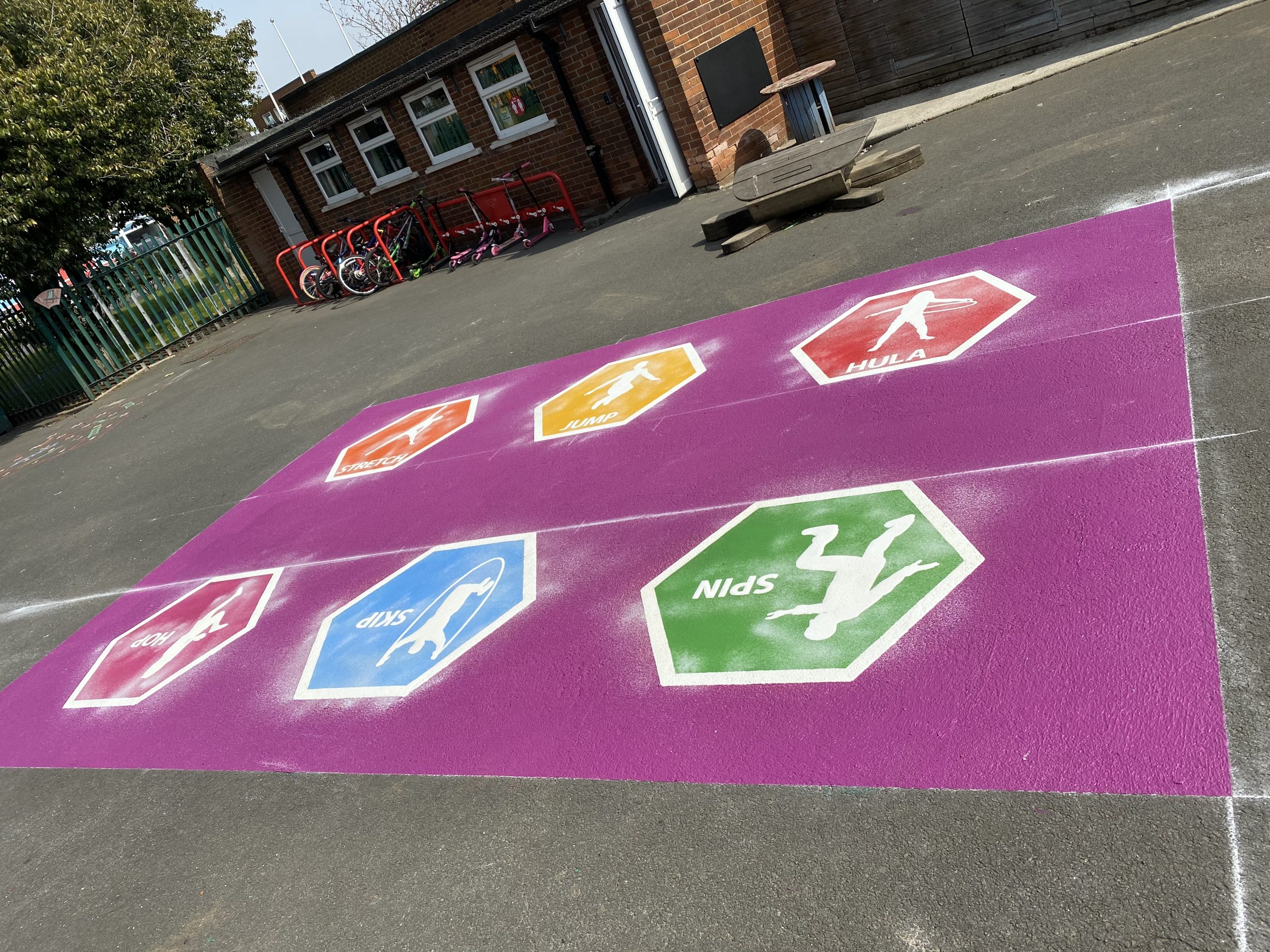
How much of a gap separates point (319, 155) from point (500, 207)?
6344 mm

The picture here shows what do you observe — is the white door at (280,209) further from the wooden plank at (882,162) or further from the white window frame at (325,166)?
the wooden plank at (882,162)

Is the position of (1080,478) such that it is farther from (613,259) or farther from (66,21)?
(66,21)

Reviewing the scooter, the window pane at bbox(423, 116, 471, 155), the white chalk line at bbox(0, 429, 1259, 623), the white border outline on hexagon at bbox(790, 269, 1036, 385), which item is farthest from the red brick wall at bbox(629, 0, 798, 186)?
the white chalk line at bbox(0, 429, 1259, 623)

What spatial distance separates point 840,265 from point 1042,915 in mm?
6736

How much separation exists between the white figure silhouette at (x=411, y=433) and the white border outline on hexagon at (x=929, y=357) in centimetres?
424

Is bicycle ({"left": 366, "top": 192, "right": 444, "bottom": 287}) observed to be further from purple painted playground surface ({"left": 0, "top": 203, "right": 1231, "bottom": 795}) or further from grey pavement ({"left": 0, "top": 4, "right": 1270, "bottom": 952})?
purple painted playground surface ({"left": 0, "top": 203, "right": 1231, "bottom": 795})

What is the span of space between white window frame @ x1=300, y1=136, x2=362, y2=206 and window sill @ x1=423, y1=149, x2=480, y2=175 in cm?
261

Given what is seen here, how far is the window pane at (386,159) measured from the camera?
1850 centimetres

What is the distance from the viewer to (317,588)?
6875 mm

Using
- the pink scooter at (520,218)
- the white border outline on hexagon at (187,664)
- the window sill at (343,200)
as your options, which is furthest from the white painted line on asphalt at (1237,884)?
the window sill at (343,200)

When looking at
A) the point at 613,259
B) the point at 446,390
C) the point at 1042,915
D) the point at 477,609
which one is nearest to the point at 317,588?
the point at 477,609

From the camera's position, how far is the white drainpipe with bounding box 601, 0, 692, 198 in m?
12.5

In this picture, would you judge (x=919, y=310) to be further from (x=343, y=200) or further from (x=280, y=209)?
(x=280, y=209)

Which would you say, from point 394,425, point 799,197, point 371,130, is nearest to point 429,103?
point 371,130
